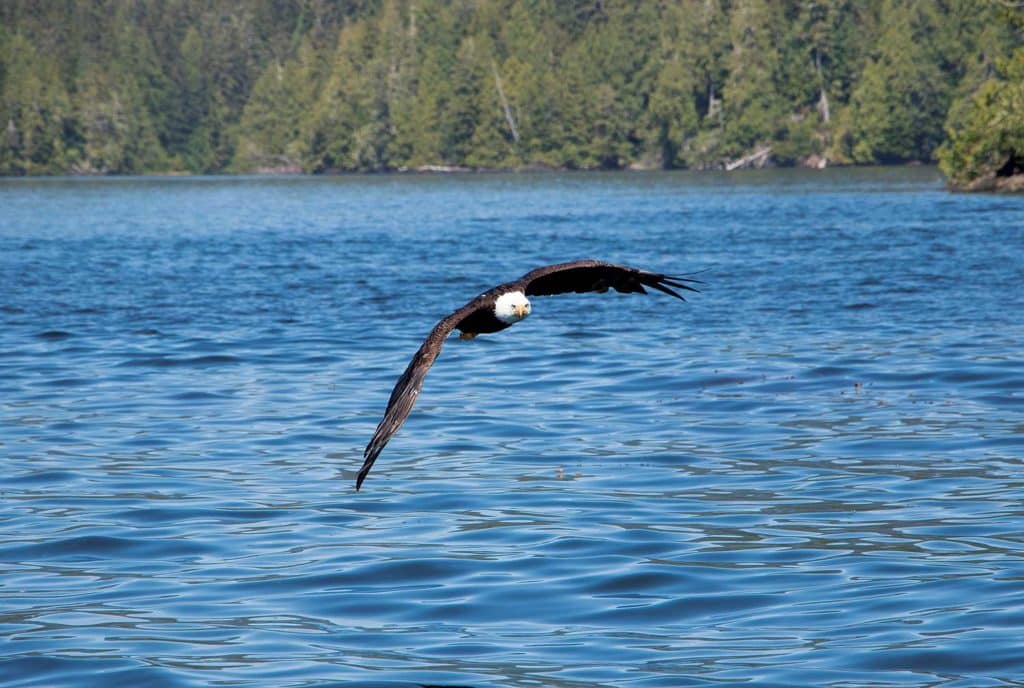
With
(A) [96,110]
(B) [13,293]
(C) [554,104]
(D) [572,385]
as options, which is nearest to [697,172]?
(C) [554,104]

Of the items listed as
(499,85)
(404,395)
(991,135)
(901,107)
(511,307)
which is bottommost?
(901,107)

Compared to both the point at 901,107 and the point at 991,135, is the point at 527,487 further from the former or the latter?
the point at 901,107

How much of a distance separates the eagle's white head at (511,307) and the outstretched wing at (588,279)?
0.23m

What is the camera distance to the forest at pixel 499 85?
103m

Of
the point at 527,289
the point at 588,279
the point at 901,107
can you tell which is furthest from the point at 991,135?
the point at 901,107

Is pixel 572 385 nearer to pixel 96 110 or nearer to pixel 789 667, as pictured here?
pixel 789 667

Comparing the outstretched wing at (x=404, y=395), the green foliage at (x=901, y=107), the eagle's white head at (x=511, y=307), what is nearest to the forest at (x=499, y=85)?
the green foliage at (x=901, y=107)

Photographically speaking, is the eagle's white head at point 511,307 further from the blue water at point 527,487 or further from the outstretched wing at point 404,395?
the blue water at point 527,487

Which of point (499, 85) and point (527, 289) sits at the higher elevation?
point (527, 289)

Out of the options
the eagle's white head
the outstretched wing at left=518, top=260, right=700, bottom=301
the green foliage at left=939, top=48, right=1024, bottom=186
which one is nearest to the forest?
the green foliage at left=939, top=48, right=1024, bottom=186

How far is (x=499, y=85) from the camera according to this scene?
126 meters

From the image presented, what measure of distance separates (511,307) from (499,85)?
385 feet

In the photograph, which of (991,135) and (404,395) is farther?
(991,135)

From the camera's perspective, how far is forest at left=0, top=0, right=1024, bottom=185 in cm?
10262
